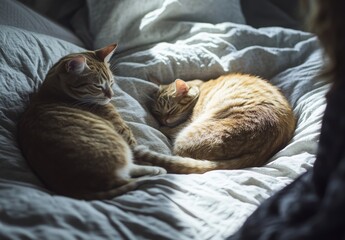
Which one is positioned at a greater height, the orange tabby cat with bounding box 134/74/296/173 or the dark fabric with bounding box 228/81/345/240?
the dark fabric with bounding box 228/81/345/240

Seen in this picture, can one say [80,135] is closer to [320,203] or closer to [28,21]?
[320,203]

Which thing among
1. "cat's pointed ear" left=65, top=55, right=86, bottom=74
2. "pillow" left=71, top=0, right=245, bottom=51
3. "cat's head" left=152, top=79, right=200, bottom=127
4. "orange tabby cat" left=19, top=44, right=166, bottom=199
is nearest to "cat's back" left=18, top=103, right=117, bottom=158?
"orange tabby cat" left=19, top=44, right=166, bottom=199

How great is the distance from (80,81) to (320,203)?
95 cm

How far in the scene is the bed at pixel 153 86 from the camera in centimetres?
111

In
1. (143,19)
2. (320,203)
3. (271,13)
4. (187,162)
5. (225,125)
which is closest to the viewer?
(320,203)

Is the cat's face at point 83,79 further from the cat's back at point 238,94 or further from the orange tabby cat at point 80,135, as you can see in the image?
the cat's back at point 238,94

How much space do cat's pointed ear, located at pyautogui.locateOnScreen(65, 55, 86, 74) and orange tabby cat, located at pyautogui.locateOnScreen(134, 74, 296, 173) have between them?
33cm

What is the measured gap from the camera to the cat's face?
1.51 metres

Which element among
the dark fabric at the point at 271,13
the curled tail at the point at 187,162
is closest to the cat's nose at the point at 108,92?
the curled tail at the point at 187,162

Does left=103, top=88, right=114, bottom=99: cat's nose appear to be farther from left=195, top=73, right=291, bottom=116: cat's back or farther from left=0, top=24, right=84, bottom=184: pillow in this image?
left=195, top=73, right=291, bottom=116: cat's back

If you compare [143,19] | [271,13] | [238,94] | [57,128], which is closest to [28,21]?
[143,19]

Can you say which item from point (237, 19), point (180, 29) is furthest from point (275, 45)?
point (180, 29)

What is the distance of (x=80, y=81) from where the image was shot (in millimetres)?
1538

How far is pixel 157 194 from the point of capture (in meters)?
1.25
